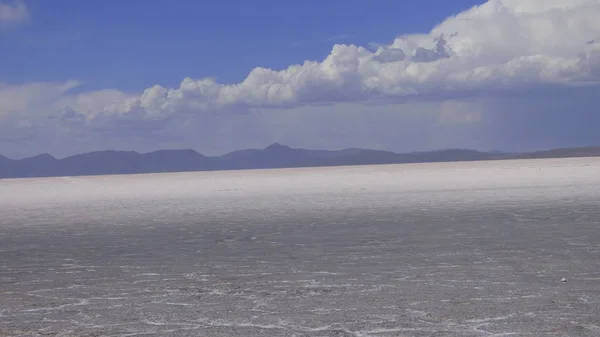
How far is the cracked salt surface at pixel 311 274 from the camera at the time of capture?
6789mm

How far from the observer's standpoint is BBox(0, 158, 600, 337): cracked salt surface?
6.79 m

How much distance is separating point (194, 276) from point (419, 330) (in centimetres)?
377

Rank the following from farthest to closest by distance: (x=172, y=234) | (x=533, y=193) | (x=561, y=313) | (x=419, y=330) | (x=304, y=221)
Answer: (x=533, y=193)
(x=304, y=221)
(x=172, y=234)
(x=561, y=313)
(x=419, y=330)

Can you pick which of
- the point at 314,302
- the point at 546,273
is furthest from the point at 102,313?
the point at 546,273

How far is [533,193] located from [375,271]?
16.1 meters

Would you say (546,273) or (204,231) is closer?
(546,273)

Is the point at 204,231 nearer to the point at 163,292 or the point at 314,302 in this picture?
the point at 163,292

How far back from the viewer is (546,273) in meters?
9.02

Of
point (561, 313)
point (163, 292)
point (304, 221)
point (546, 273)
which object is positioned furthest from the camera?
point (304, 221)

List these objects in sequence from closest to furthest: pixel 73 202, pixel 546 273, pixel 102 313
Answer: pixel 102 313
pixel 546 273
pixel 73 202

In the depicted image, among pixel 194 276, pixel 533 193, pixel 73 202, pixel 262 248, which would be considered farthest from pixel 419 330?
pixel 73 202

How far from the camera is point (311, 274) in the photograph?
30.9 feet

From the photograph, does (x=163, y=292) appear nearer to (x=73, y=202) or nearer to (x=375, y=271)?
(x=375, y=271)

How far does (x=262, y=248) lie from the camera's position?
1210 centimetres
